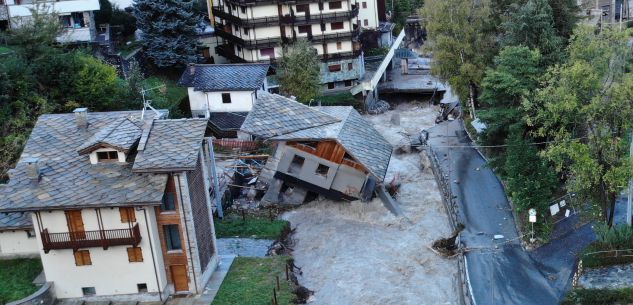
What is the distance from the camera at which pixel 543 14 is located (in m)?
Result: 50.4

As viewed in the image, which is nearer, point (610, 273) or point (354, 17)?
point (610, 273)

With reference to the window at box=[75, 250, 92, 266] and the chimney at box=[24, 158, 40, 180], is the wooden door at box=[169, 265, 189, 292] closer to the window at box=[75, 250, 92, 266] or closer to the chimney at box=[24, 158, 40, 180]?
the window at box=[75, 250, 92, 266]

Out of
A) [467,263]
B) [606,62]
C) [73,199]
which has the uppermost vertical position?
[606,62]

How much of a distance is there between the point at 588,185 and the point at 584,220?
681 centimetres

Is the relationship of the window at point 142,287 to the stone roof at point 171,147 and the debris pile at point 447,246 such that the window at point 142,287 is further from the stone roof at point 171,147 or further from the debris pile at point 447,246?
the debris pile at point 447,246

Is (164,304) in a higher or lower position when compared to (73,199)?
lower

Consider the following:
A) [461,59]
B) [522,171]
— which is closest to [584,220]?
[522,171]

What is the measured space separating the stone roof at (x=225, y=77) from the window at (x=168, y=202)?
28787 mm

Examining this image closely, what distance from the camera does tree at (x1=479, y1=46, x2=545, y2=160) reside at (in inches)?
1895

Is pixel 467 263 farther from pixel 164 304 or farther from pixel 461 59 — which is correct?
pixel 461 59

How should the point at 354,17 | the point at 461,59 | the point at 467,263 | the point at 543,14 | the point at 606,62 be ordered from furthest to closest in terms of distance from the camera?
the point at 354,17 → the point at 461,59 → the point at 543,14 → the point at 467,263 → the point at 606,62

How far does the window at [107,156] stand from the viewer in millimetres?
37969

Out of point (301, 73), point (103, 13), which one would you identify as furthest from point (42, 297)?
point (103, 13)

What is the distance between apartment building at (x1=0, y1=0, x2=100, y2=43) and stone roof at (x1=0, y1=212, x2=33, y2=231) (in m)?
29.3
